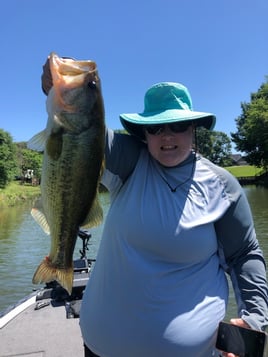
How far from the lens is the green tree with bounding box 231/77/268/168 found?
48844 millimetres

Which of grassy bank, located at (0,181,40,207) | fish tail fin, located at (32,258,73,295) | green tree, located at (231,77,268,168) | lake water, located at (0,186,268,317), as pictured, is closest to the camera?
fish tail fin, located at (32,258,73,295)

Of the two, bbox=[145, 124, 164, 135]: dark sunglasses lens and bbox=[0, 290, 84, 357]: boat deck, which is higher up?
bbox=[145, 124, 164, 135]: dark sunglasses lens

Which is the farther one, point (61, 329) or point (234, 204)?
point (61, 329)

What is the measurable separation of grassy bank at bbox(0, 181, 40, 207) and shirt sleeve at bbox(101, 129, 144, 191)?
37.5 metres

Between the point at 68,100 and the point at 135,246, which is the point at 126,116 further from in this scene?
the point at 135,246

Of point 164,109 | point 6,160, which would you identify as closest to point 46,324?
point 164,109

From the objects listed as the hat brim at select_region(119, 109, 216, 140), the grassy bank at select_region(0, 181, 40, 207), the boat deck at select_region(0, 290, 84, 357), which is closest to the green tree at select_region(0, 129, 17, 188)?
the grassy bank at select_region(0, 181, 40, 207)

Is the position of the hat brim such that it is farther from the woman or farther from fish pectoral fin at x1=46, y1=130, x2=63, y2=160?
fish pectoral fin at x1=46, y1=130, x2=63, y2=160

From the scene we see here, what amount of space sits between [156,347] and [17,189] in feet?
148

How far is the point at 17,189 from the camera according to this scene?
148ft

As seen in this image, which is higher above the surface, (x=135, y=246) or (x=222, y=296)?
(x=135, y=246)

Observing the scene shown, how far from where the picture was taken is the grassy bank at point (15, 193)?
39812 millimetres

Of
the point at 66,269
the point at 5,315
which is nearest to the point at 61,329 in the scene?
the point at 5,315

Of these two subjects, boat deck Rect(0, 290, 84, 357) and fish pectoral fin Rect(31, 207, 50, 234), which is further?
boat deck Rect(0, 290, 84, 357)
